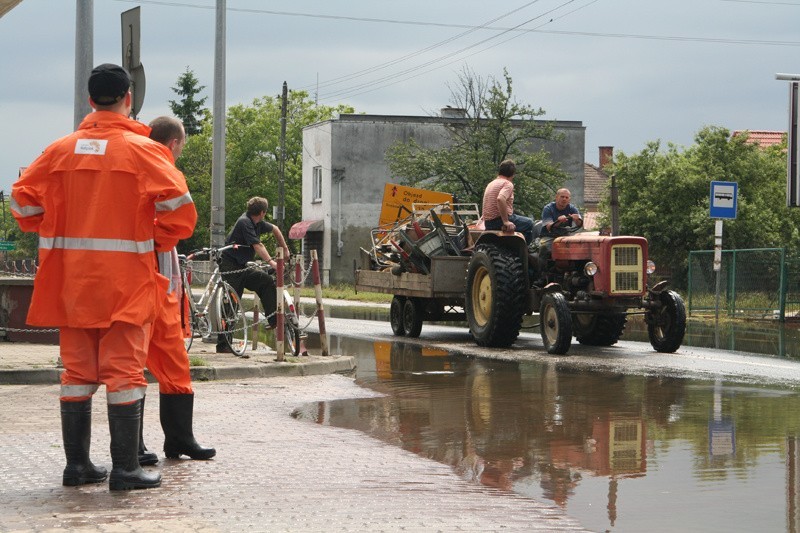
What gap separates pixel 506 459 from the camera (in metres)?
7.44

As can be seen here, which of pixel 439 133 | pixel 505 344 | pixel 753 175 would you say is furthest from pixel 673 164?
pixel 505 344

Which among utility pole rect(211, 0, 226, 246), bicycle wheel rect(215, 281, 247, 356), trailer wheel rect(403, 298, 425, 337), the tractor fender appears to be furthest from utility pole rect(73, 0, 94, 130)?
trailer wheel rect(403, 298, 425, 337)

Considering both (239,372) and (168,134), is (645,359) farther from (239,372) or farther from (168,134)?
(168,134)

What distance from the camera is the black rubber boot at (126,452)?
621cm

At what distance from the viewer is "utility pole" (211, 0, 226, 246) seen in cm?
1764

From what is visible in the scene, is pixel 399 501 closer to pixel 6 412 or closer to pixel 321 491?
pixel 321 491

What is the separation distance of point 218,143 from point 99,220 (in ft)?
38.4

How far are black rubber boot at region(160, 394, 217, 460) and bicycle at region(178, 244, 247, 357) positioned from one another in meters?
6.63

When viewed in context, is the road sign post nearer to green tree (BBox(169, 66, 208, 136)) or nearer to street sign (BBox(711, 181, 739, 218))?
street sign (BBox(711, 181, 739, 218))

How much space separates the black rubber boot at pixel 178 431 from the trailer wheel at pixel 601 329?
10378mm

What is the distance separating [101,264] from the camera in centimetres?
628

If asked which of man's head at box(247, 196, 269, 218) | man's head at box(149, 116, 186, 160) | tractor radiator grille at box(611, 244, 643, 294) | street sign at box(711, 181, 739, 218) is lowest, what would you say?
tractor radiator grille at box(611, 244, 643, 294)

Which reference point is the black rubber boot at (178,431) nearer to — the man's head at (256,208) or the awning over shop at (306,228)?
the man's head at (256,208)

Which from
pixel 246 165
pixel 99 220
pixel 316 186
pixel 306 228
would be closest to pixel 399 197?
pixel 99 220
